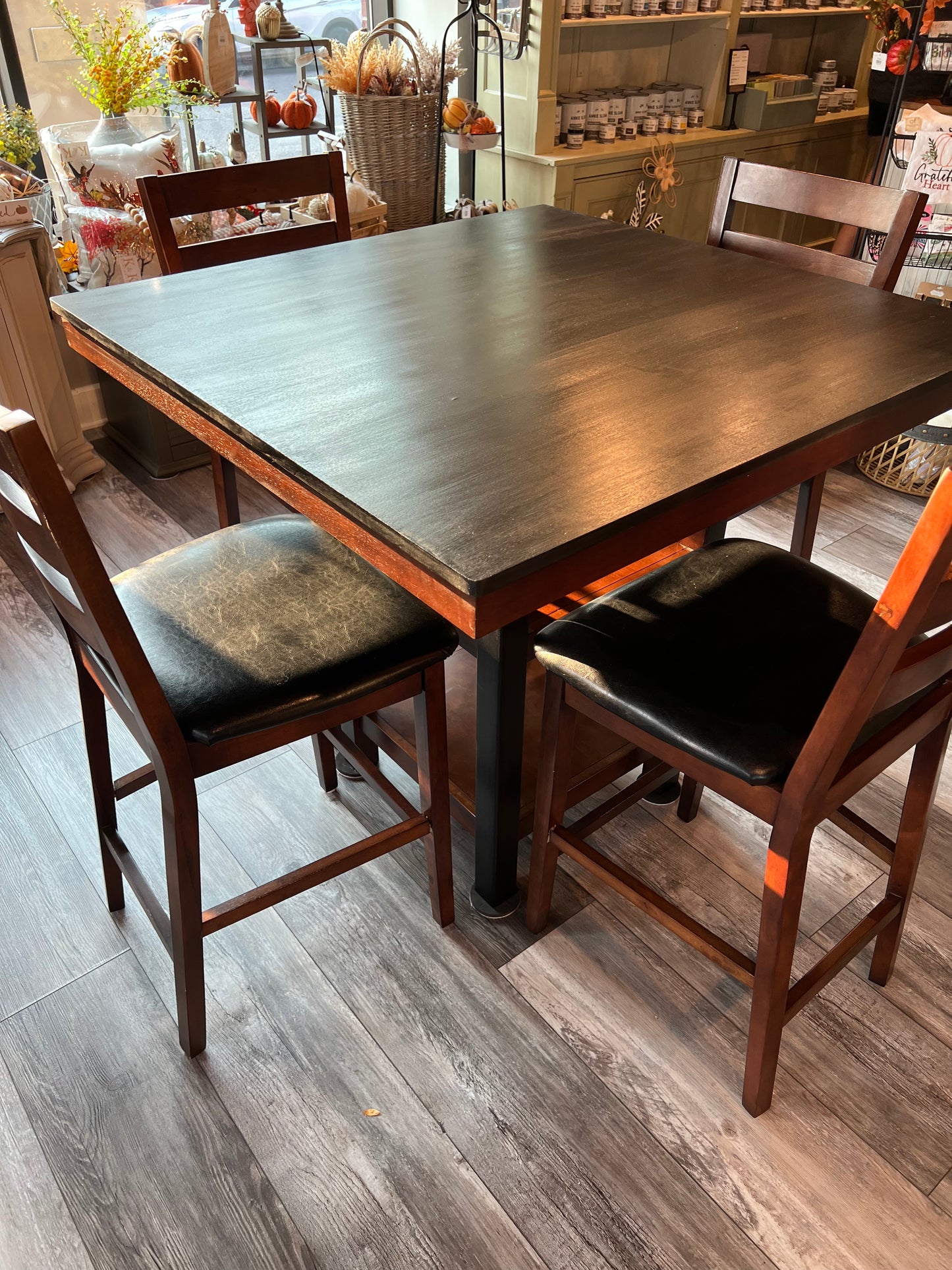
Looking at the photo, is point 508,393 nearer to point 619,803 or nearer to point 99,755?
point 619,803

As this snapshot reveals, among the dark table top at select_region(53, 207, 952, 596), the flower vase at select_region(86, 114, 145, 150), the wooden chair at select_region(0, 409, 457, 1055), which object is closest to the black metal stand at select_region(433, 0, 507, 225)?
the flower vase at select_region(86, 114, 145, 150)

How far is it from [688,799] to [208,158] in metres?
2.44

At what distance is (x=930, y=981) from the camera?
1538 millimetres

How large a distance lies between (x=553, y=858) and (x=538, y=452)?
693 mm

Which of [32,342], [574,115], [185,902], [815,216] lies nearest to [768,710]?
[185,902]

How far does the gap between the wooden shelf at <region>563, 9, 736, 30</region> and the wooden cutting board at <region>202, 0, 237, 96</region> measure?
1.20 m

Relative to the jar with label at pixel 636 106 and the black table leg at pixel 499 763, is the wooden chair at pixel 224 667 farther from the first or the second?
the jar with label at pixel 636 106

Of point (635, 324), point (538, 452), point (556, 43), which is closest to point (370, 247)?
point (635, 324)

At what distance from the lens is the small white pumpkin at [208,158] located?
2.89m

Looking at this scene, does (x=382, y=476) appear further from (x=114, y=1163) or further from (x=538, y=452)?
(x=114, y=1163)

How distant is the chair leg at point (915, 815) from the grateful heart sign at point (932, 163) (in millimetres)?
2190

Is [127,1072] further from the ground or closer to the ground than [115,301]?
closer to the ground

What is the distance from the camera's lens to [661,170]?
3.71 m

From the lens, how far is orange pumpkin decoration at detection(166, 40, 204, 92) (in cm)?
288
